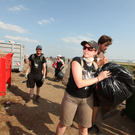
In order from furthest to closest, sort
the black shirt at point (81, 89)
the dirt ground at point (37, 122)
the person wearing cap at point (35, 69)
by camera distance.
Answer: the person wearing cap at point (35, 69) < the dirt ground at point (37, 122) < the black shirt at point (81, 89)

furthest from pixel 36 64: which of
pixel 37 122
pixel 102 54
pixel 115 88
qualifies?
pixel 115 88

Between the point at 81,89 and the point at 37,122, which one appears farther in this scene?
the point at 37,122

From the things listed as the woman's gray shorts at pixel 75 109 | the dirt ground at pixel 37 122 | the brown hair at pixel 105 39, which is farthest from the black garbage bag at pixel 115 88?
the dirt ground at pixel 37 122

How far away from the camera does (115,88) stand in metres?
1.45

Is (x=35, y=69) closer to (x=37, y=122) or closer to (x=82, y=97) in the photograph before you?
(x=37, y=122)

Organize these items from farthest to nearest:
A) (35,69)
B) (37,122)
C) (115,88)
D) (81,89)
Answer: (35,69), (37,122), (81,89), (115,88)

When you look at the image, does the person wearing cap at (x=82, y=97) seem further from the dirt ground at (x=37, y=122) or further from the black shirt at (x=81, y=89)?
the dirt ground at (x=37, y=122)

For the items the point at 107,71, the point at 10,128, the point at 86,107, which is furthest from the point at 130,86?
the point at 10,128

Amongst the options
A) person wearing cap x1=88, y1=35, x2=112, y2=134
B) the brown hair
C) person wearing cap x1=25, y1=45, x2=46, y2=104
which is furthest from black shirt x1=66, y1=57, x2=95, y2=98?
person wearing cap x1=25, y1=45, x2=46, y2=104

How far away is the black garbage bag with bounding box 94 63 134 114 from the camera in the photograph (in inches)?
57.0

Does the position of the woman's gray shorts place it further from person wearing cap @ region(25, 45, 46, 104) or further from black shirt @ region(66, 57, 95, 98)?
person wearing cap @ region(25, 45, 46, 104)

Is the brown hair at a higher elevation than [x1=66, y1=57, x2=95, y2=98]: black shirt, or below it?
higher

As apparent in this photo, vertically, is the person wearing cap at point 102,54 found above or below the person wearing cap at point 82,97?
above

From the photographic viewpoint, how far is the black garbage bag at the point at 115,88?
1.45m
